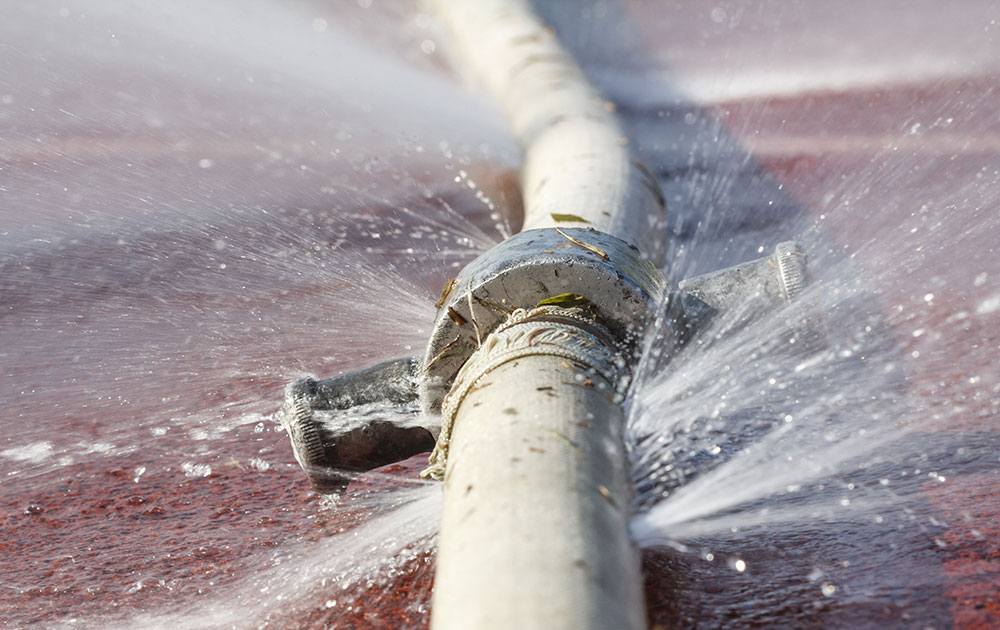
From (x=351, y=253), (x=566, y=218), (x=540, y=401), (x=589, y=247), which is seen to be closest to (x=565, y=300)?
(x=589, y=247)

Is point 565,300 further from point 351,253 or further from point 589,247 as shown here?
point 351,253

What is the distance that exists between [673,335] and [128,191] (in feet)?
9.23

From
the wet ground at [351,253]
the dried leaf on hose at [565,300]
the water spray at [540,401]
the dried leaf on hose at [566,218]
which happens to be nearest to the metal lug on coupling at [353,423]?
the water spray at [540,401]

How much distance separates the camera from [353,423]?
2.35 meters

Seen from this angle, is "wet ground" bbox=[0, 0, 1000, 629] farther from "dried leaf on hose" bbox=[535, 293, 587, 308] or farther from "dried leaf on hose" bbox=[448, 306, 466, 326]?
"dried leaf on hose" bbox=[535, 293, 587, 308]

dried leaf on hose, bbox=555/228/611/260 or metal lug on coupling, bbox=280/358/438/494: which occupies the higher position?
dried leaf on hose, bbox=555/228/611/260

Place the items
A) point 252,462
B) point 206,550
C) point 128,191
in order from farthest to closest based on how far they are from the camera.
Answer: point 128,191
point 252,462
point 206,550

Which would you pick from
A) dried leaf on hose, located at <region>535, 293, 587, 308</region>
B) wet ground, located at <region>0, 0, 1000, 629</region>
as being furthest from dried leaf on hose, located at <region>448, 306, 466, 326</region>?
wet ground, located at <region>0, 0, 1000, 629</region>

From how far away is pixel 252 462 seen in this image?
2.70 meters

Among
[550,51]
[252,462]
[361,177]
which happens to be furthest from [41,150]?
[252,462]

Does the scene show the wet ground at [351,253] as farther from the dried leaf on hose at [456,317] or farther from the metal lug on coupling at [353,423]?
the dried leaf on hose at [456,317]

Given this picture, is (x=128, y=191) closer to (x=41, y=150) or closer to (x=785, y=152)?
(x=41, y=150)

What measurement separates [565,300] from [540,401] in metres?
0.43

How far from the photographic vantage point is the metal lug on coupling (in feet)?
7.68
